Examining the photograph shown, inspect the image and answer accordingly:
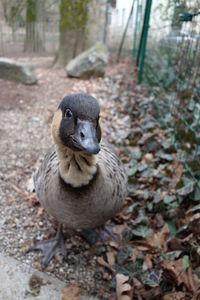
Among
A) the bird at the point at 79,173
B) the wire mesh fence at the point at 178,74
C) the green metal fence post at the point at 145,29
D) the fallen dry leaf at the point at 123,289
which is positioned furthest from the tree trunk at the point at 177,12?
the fallen dry leaf at the point at 123,289

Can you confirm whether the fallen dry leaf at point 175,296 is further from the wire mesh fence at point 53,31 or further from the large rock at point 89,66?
the wire mesh fence at point 53,31

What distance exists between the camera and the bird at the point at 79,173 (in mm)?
2021

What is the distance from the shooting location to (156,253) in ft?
9.91

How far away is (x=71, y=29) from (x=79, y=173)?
6.19 m

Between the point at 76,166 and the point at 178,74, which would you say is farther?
the point at 178,74

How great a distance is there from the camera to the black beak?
186 cm

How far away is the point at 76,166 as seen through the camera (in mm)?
2330

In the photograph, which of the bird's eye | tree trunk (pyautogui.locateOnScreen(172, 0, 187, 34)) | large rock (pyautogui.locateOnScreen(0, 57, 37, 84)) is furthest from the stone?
large rock (pyautogui.locateOnScreen(0, 57, 37, 84))

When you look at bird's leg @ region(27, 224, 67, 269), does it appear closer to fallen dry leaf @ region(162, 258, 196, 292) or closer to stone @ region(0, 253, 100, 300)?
stone @ region(0, 253, 100, 300)

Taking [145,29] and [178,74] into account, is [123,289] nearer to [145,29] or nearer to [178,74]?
[178,74]

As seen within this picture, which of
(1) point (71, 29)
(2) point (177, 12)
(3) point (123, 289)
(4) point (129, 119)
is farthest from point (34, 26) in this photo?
(3) point (123, 289)

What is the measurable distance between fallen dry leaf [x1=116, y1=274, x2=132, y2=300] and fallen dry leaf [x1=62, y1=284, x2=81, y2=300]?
0.35m

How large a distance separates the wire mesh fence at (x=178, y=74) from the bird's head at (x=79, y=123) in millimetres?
1744

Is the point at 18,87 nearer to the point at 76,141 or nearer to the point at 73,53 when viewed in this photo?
the point at 73,53
